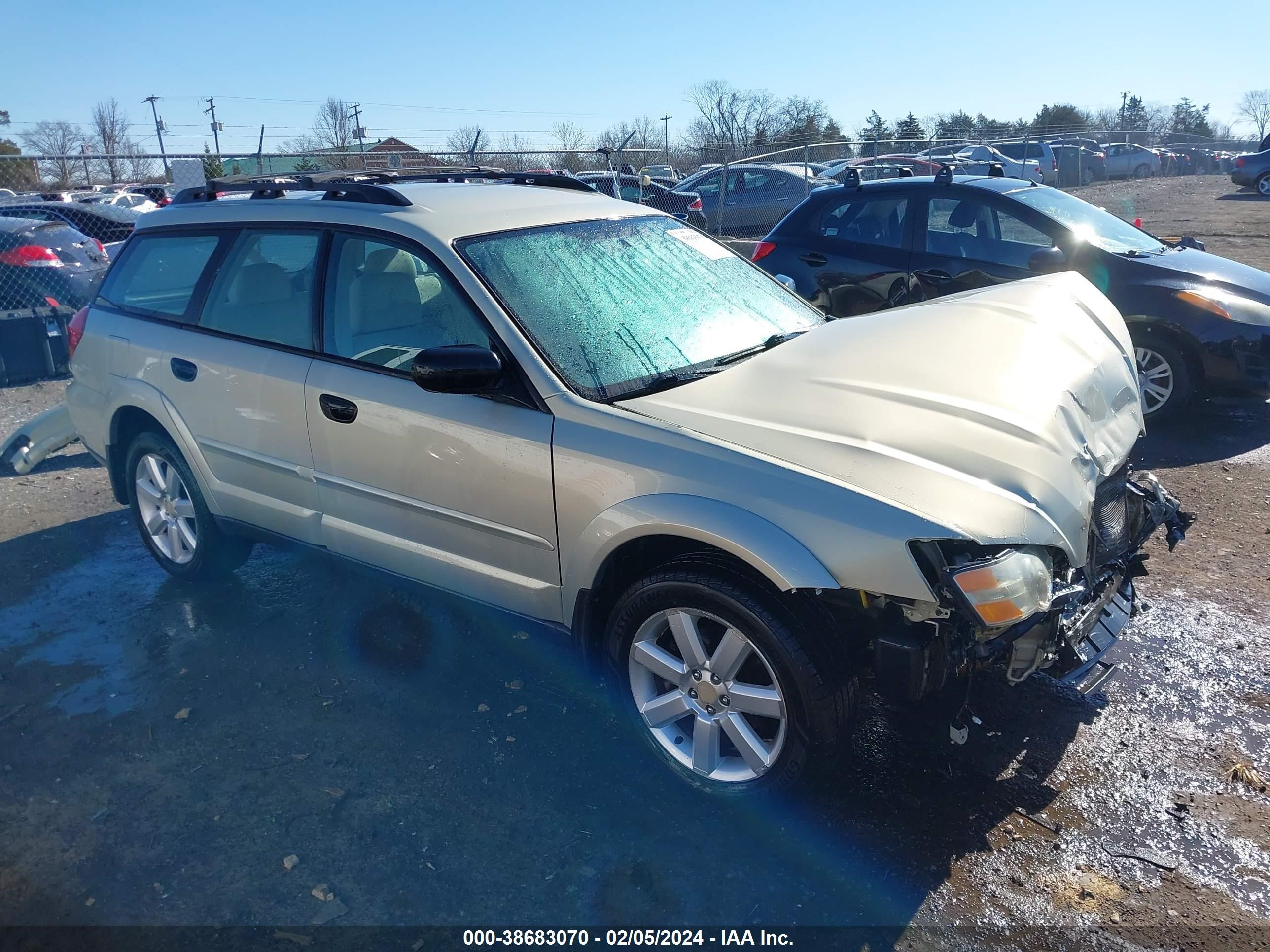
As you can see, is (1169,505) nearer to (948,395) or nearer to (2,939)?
(948,395)

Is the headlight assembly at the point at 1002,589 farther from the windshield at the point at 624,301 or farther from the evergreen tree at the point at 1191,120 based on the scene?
the evergreen tree at the point at 1191,120

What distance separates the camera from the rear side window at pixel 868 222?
23.5ft

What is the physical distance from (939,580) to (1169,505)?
5.33ft

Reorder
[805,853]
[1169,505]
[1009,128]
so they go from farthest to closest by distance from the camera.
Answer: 1. [1009,128]
2. [1169,505]
3. [805,853]

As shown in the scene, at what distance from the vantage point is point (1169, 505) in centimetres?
359

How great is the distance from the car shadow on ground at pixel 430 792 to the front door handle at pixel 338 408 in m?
0.70

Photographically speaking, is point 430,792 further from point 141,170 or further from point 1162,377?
point 141,170

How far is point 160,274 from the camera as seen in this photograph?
4590mm

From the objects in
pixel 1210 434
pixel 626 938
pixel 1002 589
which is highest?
pixel 1002 589

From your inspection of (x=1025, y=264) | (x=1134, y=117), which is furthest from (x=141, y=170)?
(x=1134, y=117)

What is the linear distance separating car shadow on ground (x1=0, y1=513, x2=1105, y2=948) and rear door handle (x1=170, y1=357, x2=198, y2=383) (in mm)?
989

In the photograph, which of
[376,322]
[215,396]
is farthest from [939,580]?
[215,396]

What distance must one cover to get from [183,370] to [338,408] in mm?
1113

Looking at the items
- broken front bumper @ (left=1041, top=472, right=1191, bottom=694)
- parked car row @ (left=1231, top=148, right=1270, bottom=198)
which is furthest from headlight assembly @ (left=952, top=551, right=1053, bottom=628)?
parked car row @ (left=1231, top=148, right=1270, bottom=198)
